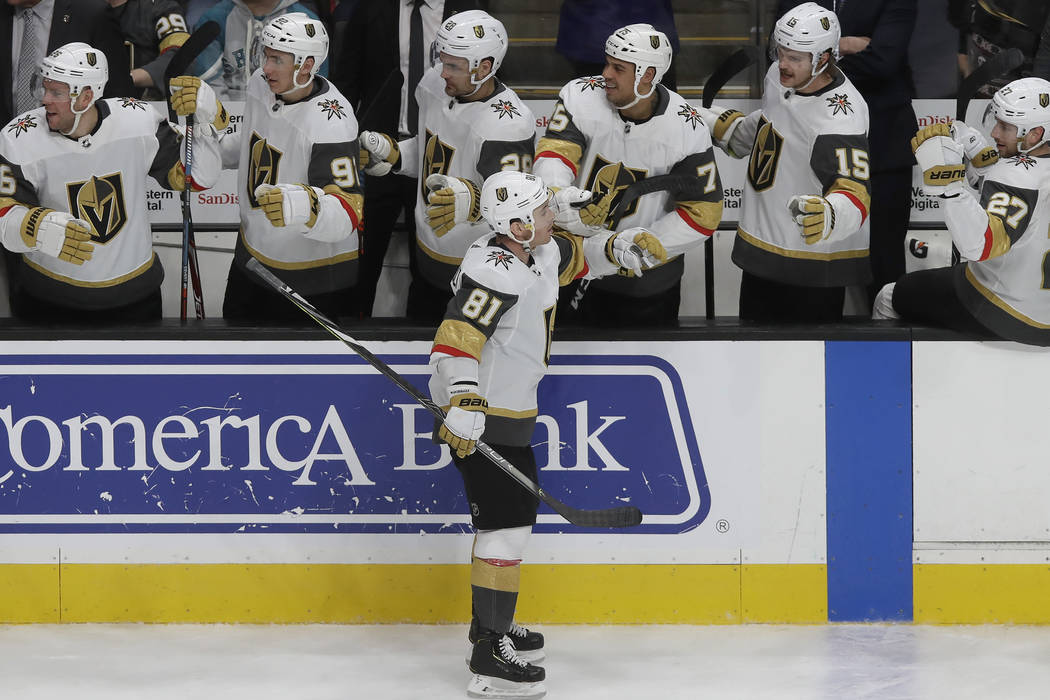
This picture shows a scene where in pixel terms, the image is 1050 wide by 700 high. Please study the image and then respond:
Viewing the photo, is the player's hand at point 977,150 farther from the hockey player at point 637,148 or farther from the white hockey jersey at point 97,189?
the white hockey jersey at point 97,189

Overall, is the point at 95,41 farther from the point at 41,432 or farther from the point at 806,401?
the point at 806,401

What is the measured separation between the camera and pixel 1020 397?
173 inches

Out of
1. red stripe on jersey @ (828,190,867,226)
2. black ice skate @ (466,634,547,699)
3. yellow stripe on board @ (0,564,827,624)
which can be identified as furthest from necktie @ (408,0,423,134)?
black ice skate @ (466,634,547,699)

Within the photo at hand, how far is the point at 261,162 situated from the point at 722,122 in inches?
60.1

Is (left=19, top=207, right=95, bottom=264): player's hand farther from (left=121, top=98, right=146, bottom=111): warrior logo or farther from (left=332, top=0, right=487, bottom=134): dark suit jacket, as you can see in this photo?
(left=332, top=0, right=487, bottom=134): dark suit jacket

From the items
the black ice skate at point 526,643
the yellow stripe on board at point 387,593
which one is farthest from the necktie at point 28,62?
the black ice skate at point 526,643

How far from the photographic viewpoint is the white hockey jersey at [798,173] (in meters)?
4.71

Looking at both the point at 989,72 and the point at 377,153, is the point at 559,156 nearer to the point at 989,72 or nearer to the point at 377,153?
the point at 377,153

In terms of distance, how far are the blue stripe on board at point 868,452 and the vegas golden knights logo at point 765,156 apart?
738 mm

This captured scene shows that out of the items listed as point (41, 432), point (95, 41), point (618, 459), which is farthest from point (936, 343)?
point (95, 41)

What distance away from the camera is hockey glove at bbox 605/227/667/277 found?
14.6 feet

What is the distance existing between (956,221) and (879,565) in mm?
1010

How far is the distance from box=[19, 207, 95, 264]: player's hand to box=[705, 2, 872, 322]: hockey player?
2063mm

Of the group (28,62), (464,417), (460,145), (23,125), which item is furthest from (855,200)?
(28,62)
